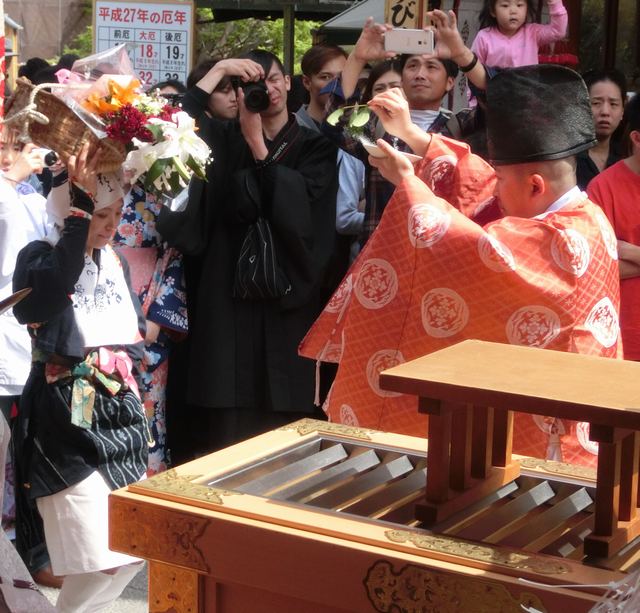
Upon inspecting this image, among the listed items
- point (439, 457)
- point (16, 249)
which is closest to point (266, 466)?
point (439, 457)

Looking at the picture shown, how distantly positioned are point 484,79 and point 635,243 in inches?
41.3

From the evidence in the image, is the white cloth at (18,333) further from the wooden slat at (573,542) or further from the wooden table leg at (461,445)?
the wooden slat at (573,542)

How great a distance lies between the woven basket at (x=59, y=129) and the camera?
326 centimetres

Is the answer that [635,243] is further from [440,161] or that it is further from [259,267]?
[259,267]

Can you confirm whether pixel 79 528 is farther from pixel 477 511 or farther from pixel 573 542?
pixel 573 542

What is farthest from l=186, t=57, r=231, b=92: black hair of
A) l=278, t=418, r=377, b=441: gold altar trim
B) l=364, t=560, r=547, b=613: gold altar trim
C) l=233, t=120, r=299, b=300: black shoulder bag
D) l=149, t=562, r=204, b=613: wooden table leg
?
l=364, t=560, r=547, b=613: gold altar trim

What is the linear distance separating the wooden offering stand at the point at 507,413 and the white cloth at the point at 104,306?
1754 millimetres

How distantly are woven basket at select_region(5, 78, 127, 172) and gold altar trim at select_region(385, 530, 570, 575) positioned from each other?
6.72 ft

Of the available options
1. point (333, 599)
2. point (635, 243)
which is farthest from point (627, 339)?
point (333, 599)

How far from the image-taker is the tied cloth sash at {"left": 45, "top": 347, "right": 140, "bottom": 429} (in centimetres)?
341

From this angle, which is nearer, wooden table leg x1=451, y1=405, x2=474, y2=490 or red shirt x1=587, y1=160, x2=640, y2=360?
wooden table leg x1=451, y1=405, x2=474, y2=490

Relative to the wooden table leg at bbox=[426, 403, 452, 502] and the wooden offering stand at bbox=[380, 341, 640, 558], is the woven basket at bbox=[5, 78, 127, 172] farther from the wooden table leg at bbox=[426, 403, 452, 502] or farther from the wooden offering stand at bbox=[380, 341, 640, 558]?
the wooden table leg at bbox=[426, 403, 452, 502]

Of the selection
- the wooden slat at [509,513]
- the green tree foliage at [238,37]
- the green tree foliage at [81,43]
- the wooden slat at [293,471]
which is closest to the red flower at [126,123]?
the wooden slat at [293,471]

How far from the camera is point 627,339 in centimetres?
410
